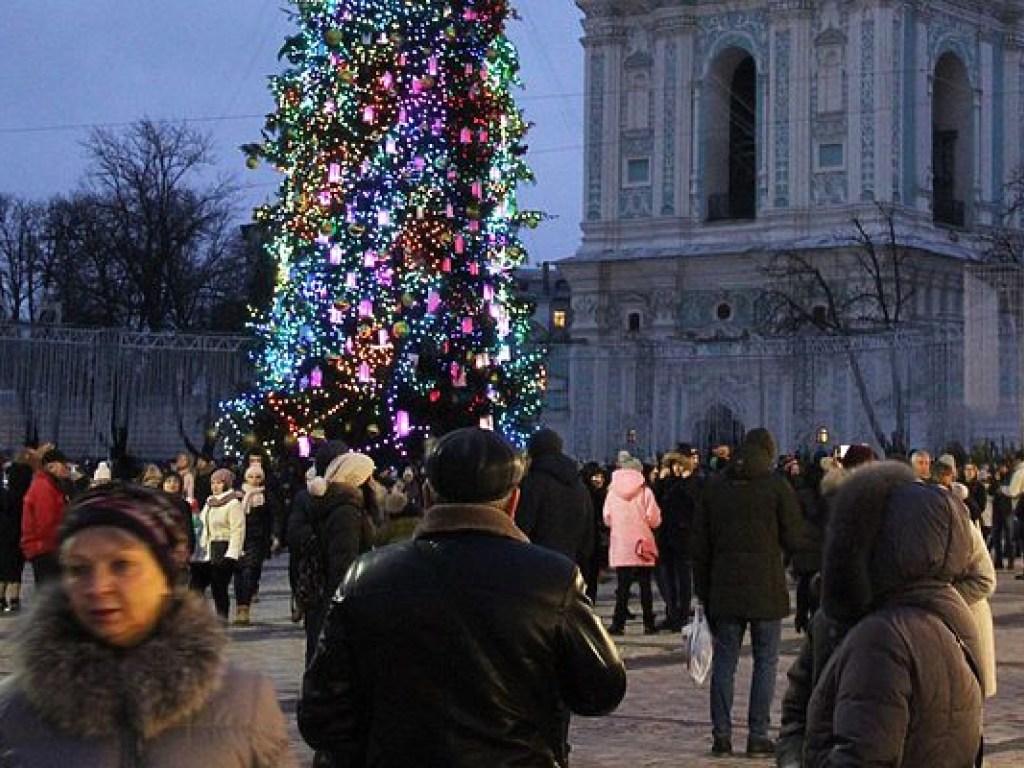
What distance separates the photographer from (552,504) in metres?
14.3

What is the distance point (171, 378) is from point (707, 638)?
24.4 m

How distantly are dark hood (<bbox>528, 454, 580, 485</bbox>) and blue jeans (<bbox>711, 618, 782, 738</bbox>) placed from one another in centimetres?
358

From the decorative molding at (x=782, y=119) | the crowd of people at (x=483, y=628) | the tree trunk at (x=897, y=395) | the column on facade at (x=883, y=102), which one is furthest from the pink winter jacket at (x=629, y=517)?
the decorative molding at (x=782, y=119)

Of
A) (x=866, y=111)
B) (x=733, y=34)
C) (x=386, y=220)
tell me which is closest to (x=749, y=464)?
(x=386, y=220)

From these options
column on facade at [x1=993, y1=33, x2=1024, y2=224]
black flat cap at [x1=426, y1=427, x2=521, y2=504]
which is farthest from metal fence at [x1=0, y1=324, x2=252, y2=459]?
black flat cap at [x1=426, y1=427, x2=521, y2=504]

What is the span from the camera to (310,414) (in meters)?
24.0

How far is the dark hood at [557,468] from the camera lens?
1429 cm

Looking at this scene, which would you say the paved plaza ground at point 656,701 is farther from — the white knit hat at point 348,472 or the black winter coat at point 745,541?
the white knit hat at point 348,472

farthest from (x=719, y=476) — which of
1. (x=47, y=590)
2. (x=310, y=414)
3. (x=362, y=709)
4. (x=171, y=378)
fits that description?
(x=171, y=378)

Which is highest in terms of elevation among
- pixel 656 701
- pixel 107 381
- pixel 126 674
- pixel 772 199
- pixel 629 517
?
pixel 772 199

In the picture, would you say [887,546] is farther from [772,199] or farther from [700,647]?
[772,199]

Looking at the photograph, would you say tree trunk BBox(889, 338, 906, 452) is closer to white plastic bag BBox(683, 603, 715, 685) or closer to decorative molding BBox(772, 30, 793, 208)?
decorative molding BBox(772, 30, 793, 208)

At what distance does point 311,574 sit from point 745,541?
2150 millimetres

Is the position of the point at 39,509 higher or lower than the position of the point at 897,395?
lower
